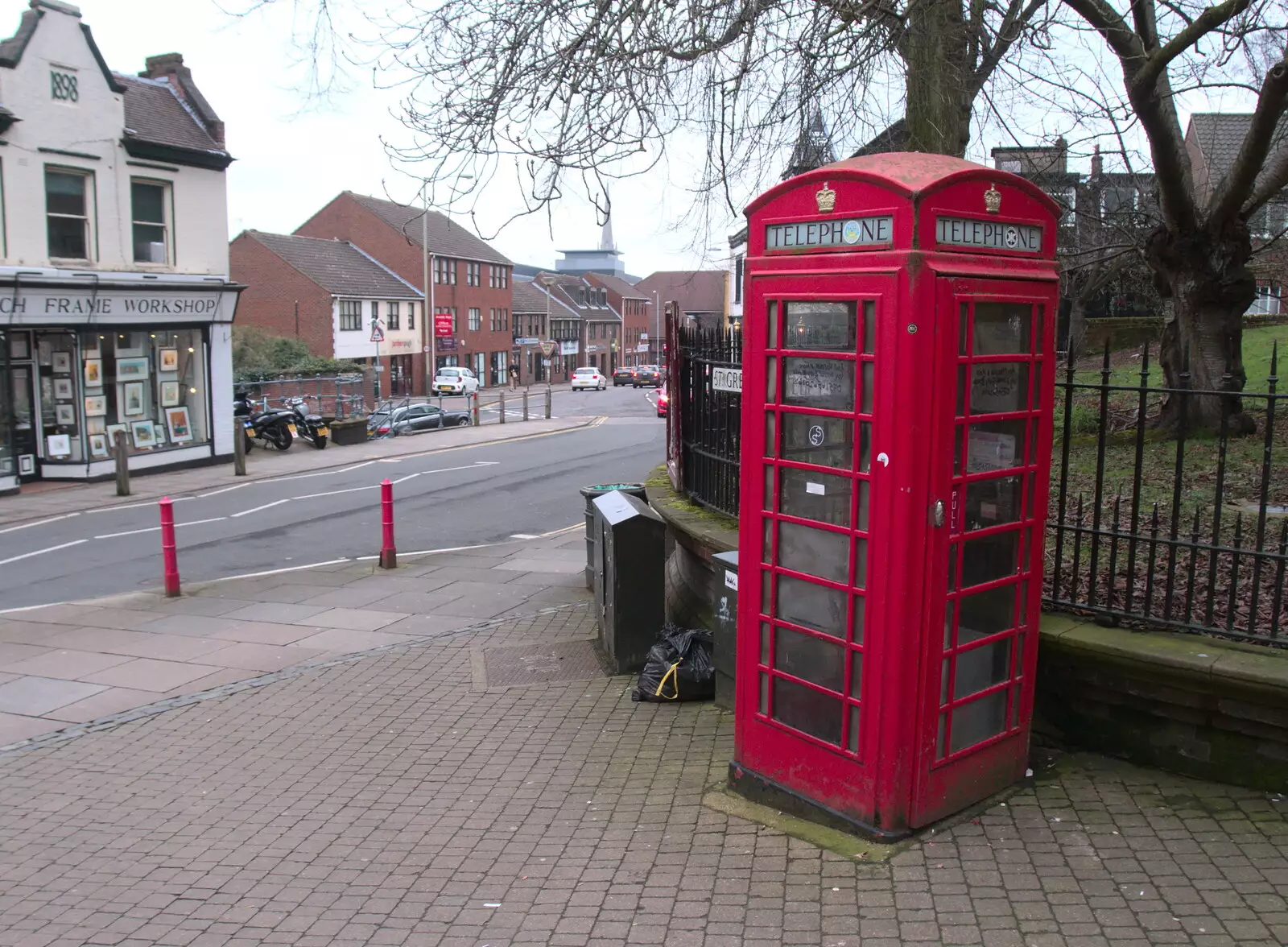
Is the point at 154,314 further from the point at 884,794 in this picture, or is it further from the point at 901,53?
the point at 884,794

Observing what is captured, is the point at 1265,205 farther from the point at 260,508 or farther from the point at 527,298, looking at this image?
the point at 527,298

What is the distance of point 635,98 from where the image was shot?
7.55 metres

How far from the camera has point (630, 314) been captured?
347 feet

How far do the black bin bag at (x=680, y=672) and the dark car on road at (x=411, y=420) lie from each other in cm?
2629

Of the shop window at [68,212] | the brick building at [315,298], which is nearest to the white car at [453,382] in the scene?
the brick building at [315,298]

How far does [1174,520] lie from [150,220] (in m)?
23.1

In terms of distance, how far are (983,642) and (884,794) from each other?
0.81m

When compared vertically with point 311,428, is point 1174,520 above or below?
above

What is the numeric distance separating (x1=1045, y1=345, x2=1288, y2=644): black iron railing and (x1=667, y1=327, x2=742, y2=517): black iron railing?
7.32 feet

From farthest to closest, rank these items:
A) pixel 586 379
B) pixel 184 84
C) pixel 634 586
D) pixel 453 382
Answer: pixel 586 379
pixel 453 382
pixel 184 84
pixel 634 586

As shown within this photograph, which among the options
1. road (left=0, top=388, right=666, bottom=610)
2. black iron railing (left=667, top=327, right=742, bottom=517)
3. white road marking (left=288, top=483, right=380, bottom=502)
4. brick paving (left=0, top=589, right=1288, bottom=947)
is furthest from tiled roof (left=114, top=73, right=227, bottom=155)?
brick paving (left=0, top=589, right=1288, bottom=947)

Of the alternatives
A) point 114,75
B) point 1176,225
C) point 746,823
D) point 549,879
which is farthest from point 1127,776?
point 114,75

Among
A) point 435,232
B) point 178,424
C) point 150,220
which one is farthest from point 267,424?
point 435,232

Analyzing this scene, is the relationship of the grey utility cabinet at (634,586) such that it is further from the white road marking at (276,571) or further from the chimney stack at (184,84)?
the chimney stack at (184,84)
